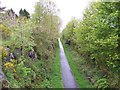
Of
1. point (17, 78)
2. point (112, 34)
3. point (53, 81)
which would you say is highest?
point (112, 34)

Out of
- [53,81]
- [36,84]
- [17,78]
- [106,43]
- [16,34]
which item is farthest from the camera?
[53,81]

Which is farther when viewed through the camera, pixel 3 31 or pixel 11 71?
pixel 3 31

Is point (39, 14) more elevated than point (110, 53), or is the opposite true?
point (39, 14)

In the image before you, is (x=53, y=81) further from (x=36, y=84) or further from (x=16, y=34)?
(x=16, y=34)

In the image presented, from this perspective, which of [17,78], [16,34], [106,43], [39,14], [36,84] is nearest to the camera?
[106,43]

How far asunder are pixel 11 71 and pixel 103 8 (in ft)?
26.0

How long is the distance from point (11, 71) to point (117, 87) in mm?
7619

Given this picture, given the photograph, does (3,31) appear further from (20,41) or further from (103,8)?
(103,8)

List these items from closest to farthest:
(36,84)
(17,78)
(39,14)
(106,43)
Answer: (106,43), (17,78), (36,84), (39,14)

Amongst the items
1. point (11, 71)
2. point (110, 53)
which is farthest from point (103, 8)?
point (11, 71)

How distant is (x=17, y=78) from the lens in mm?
16188

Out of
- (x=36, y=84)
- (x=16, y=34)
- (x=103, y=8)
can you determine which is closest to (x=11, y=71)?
(x=36, y=84)

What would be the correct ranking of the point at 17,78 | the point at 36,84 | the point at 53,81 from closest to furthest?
1. the point at 17,78
2. the point at 36,84
3. the point at 53,81

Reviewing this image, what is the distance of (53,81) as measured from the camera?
22562 millimetres
